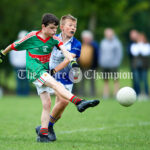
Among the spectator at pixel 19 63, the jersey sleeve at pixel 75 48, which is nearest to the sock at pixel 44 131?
the jersey sleeve at pixel 75 48

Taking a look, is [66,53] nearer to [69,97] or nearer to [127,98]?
[69,97]

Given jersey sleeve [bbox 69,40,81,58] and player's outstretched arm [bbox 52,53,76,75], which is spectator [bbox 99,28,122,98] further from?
player's outstretched arm [bbox 52,53,76,75]

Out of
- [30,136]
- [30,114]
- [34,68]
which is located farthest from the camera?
[30,114]

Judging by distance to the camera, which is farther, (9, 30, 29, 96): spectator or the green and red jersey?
(9, 30, 29, 96): spectator

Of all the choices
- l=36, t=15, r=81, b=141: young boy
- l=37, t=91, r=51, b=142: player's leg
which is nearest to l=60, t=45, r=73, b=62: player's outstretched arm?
l=36, t=15, r=81, b=141: young boy

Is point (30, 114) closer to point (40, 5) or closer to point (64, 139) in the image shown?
point (64, 139)

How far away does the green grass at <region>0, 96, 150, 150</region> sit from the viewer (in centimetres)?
596

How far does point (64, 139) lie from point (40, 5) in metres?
12.6

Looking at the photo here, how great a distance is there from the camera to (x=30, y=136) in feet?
22.8

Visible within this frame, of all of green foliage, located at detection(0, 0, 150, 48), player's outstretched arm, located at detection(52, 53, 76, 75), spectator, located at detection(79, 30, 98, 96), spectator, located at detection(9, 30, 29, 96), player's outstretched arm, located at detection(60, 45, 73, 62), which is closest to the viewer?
player's outstretched arm, located at detection(60, 45, 73, 62)

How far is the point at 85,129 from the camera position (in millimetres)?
7840

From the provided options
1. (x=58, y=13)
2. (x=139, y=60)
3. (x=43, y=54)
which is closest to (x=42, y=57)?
(x=43, y=54)

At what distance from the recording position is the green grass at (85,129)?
235 inches

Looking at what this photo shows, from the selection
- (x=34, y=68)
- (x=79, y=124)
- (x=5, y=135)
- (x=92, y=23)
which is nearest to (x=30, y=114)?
(x=79, y=124)
